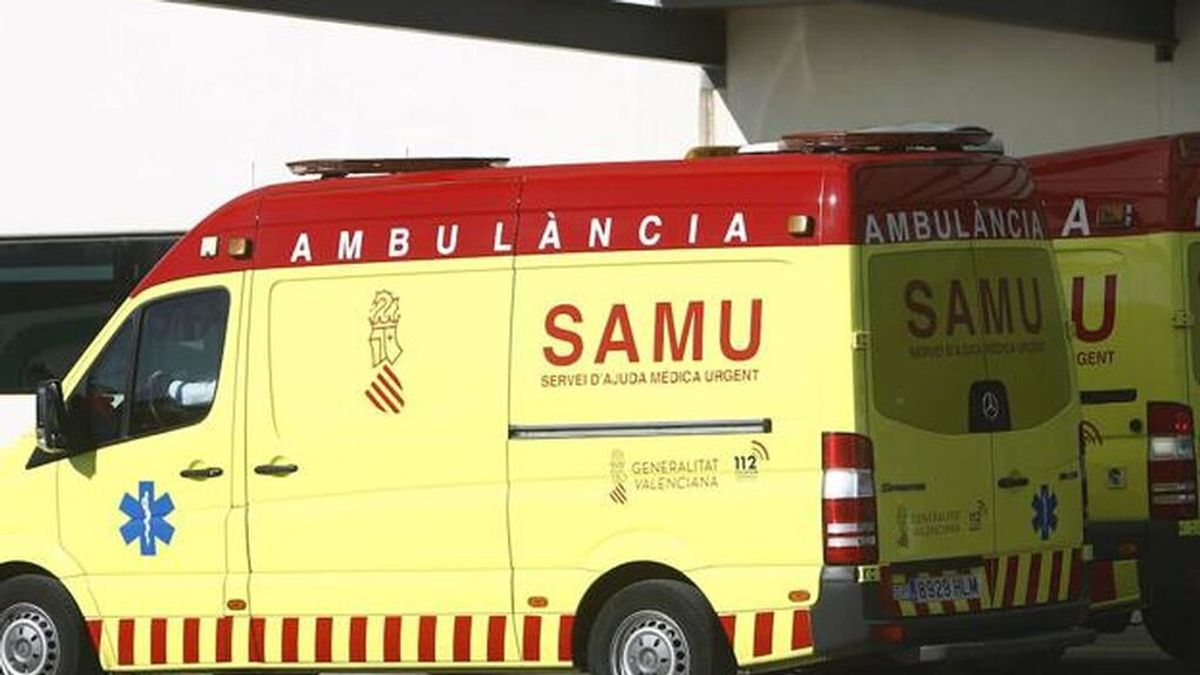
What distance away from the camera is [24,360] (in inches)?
851

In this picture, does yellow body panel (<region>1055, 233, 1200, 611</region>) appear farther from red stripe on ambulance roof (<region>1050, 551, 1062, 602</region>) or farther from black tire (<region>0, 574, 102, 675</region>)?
black tire (<region>0, 574, 102, 675</region>)

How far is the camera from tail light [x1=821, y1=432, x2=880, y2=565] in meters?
10.4

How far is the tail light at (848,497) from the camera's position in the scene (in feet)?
34.0

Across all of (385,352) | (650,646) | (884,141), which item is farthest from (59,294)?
(884,141)

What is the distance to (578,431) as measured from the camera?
11008 mm

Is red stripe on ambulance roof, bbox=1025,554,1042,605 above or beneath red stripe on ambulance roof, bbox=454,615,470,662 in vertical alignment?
above

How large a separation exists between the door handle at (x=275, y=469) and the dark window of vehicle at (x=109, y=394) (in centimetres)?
80

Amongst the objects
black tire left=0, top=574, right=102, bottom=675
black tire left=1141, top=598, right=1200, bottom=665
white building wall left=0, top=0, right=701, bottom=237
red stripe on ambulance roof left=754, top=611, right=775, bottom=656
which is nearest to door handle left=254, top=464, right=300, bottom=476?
black tire left=0, top=574, right=102, bottom=675

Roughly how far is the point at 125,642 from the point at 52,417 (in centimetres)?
101

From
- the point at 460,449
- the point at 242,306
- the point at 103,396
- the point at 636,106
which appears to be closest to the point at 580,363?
the point at 460,449

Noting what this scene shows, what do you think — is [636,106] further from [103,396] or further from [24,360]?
[103,396]

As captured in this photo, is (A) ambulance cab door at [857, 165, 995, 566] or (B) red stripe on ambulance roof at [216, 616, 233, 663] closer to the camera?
(A) ambulance cab door at [857, 165, 995, 566]

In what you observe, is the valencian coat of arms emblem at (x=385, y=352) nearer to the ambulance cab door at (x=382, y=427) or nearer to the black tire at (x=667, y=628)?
the ambulance cab door at (x=382, y=427)

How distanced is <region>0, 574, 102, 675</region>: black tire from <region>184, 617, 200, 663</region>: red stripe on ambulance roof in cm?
53
